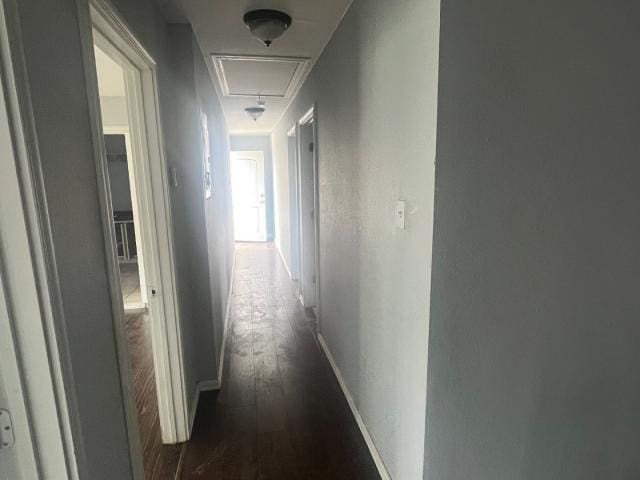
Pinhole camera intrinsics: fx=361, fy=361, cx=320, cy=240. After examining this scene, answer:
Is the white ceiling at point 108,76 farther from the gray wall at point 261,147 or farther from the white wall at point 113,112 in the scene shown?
the gray wall at point 261,147

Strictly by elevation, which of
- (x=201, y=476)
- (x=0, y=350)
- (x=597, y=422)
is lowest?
(x=201, y=476)

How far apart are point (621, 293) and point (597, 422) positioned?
0.54 meters

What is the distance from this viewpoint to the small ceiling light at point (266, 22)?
74.9 inches

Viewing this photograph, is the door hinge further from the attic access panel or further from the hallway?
the attic access panel

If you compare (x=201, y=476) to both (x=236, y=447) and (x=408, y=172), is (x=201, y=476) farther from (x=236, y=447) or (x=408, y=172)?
(x=408, y=172)

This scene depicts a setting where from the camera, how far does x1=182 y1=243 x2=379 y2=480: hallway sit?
184 cm

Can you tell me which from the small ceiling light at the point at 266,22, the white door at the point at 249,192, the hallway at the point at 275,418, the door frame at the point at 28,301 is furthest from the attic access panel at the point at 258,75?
the white door at the point at 249,192

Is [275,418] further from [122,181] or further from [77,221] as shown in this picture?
[122,181]

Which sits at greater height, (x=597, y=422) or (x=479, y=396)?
(x=479, y=396)

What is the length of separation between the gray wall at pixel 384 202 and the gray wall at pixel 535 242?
85 millimetres

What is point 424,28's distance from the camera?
116 cm

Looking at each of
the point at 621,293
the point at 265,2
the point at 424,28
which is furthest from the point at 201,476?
the point at 265,2

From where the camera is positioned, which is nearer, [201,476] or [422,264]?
[422,264]

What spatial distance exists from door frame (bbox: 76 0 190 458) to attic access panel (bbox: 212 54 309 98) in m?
1.17
